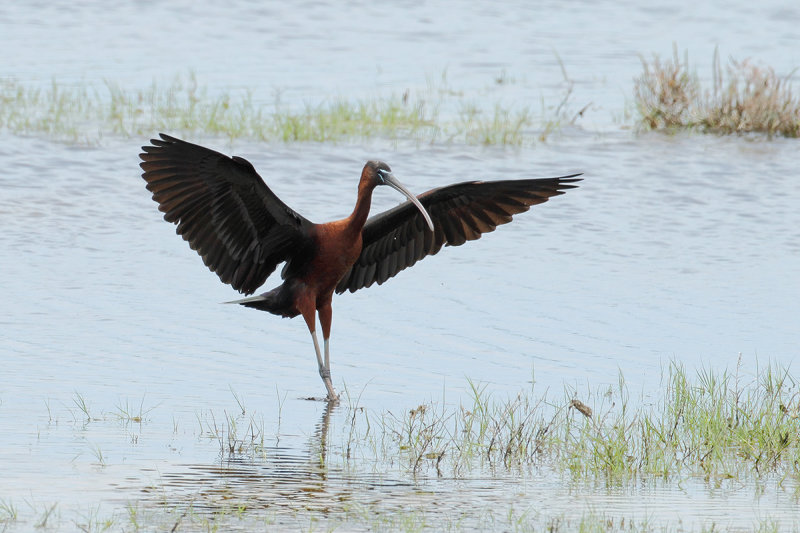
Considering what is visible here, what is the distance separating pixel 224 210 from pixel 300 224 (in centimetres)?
43

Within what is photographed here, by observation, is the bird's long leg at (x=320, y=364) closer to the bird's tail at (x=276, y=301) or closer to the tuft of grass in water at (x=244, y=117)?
the bird's tail at (x=276, y=301)

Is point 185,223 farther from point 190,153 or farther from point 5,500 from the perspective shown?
point 5,500

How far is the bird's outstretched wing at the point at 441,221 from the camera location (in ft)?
25.5

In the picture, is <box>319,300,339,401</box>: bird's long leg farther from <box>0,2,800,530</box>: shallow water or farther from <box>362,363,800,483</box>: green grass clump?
<box>362,363,800,483</box>: green grass clump

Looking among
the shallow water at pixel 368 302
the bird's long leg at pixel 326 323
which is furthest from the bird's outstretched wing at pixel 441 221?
the shallow water at pixel 368 302

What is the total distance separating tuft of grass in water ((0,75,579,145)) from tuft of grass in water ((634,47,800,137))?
101cm

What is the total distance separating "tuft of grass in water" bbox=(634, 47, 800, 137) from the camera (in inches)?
602

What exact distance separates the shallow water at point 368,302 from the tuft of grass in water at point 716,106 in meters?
0.37

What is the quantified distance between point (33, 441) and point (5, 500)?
3.18 ft

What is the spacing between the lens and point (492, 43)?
2061 cm

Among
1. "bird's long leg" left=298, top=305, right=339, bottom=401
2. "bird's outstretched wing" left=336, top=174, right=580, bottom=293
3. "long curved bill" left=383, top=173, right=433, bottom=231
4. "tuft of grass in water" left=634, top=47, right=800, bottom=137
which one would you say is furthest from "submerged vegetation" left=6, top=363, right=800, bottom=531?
"tuft of grass in water" left=634, top=47, right=800, bottom=137

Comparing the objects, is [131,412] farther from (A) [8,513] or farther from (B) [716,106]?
(B) [716,106]

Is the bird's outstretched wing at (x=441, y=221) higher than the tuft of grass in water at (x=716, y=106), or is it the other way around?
the tuft of grass in water at (x=716, y=106)

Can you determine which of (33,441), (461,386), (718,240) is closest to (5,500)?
(33,441)
